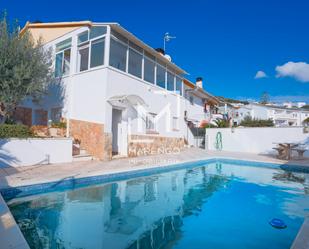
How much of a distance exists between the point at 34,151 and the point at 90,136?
4977 millimetres

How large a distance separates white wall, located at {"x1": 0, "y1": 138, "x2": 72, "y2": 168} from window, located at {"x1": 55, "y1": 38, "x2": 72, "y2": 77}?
917cm

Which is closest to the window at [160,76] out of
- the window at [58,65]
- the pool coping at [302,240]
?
the window at [58,65]

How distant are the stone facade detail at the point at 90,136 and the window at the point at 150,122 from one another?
685 cm

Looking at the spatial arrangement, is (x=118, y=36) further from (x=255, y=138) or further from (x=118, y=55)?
(x=255, y=138)

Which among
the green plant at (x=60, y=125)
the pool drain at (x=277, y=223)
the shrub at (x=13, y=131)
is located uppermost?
the green plant at (x=60, y=125)

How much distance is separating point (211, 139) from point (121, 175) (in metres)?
23.5

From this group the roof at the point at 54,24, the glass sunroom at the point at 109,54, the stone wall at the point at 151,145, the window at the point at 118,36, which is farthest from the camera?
the stone wall at the point at 151,145

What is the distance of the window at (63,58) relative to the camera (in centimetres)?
2233

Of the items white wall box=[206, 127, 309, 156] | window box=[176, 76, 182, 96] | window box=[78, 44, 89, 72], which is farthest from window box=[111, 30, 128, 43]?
white wall box=[206, 127, 309, 156]

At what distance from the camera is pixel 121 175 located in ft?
47.3

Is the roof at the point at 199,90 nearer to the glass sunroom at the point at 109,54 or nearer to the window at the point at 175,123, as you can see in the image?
the window at the point at 175,123

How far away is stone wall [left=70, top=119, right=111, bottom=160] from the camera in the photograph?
18281mm

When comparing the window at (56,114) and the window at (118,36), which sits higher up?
the window at (118,36)

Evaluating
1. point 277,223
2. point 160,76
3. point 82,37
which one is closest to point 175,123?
point 160,76
